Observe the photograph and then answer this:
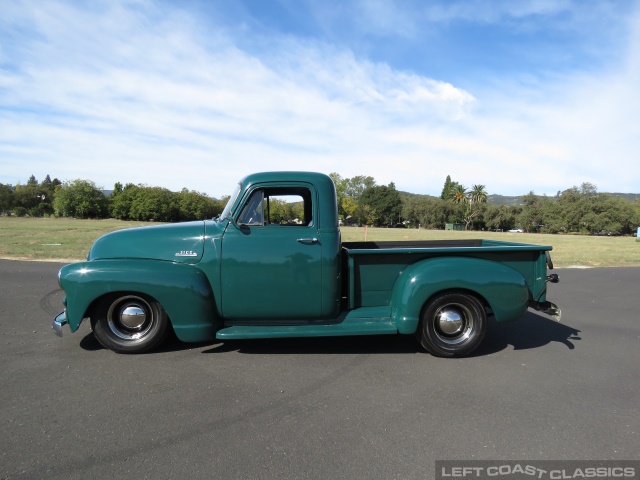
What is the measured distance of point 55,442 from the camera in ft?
8.30

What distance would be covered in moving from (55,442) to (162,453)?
0.74m

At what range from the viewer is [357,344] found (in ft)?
14.9

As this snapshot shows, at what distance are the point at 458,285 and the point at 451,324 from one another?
0.46 metres

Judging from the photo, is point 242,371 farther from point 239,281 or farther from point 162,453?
point 162,453

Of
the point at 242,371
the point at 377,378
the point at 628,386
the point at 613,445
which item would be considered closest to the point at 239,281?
the point at 242,371

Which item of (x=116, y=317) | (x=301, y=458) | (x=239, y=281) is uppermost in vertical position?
(x=239, y=281)

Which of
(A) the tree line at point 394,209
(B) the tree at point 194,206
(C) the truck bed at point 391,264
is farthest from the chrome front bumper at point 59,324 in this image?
(B) the tree at point 194,206

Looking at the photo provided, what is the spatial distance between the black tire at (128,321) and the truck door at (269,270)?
2.35 ft

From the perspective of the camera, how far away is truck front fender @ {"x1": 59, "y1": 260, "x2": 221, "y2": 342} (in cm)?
376

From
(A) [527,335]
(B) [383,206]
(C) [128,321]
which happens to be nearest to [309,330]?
(C) [128,321]

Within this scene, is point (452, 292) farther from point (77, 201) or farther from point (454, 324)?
point (77, 201)

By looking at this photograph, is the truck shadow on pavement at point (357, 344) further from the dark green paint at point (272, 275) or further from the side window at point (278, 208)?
the side window at point (278, 208)

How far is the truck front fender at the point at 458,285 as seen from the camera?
154 inches

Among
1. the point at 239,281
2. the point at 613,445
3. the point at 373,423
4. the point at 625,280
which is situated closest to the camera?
the point at 613,445
